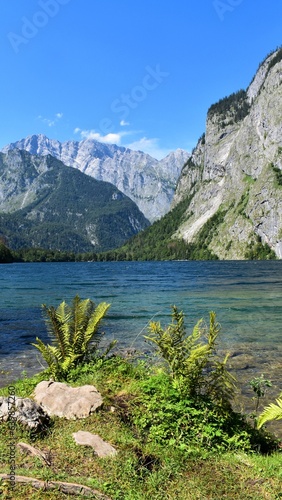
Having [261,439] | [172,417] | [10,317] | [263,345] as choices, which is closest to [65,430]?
[172,417]

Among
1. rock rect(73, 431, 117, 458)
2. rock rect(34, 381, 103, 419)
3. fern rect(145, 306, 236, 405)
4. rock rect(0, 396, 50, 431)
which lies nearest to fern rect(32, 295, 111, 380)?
rock rect(34, 381, 103, 419)

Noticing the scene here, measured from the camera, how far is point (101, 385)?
900 centimetres

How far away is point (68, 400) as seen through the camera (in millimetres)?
7875

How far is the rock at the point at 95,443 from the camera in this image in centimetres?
617

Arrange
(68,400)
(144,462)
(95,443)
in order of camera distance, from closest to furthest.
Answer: (144,462), (95,443), (68,400)

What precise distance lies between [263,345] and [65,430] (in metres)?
15.6

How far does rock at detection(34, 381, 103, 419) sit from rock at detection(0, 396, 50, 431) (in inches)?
19.3

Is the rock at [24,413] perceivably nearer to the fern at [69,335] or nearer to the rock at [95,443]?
the rock at [95,443]

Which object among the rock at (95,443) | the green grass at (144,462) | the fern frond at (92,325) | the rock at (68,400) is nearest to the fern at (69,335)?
the fern frond at (92,325)

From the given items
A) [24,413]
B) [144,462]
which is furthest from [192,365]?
[24,413]

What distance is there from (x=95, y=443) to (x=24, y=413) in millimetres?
1411

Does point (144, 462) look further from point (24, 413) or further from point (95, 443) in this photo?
point (24, 413)

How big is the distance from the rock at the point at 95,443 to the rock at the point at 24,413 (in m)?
0.67

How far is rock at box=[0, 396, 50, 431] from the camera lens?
6.71m
